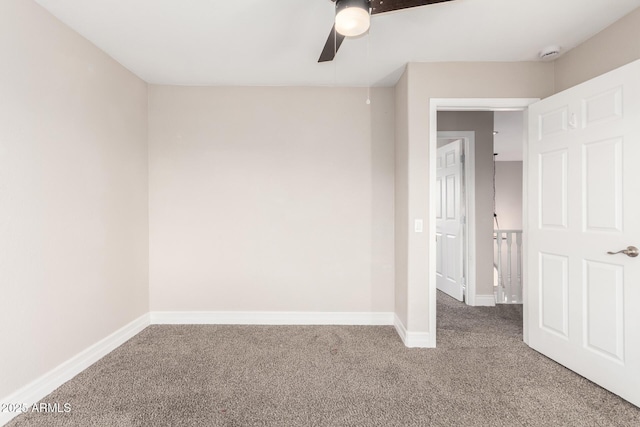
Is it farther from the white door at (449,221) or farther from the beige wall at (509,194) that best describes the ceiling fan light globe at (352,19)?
the beige wall at (509,194)

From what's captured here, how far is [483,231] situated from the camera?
3879 mm

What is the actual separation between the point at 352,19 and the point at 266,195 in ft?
6.65

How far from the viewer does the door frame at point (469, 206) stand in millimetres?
3865

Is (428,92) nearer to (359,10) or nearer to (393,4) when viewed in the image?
(393,4)

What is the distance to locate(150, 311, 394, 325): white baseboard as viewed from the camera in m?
3.20

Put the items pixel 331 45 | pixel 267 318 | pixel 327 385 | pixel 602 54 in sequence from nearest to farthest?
pixel 331 45 → pixel 327 385 → pixel 602 54 → pixel 267 318

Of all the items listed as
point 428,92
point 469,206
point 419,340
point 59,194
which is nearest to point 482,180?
point 469,206

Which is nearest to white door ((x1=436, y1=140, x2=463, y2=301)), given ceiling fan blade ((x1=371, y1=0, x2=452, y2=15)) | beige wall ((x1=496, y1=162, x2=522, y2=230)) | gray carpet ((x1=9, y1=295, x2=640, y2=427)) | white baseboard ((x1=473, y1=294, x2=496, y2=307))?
white baseboard ((x1=473, y1=294, x2=496, y2=307))

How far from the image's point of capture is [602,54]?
224 centimetres

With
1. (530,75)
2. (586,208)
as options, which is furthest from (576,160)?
(530,75)

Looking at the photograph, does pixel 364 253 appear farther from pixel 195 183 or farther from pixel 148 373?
pixel 148 373

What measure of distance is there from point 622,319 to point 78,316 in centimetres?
364

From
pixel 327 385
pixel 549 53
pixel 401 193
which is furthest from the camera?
pixel 401 193

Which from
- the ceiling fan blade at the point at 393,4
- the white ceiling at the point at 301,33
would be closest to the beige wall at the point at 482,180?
the white ceiling at the point at 301,33
